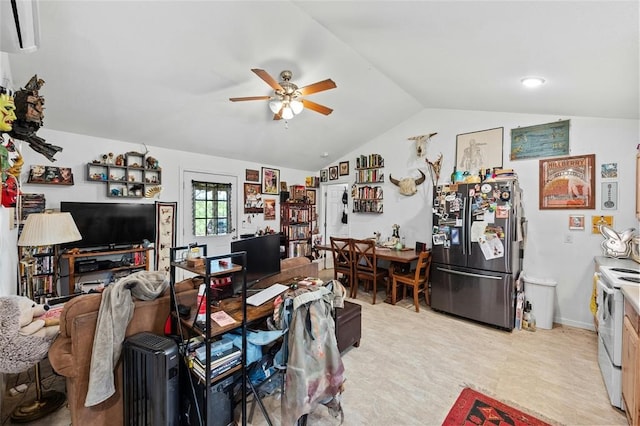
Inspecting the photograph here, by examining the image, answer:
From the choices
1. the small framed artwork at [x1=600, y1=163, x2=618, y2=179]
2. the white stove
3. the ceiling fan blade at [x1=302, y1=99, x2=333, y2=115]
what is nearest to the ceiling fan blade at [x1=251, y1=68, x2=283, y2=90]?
the ceiling fan blade at [x1=302, y1=99, x2=333, y2=115]

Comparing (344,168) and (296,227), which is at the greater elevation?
(344,168)

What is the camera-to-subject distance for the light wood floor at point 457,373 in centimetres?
189

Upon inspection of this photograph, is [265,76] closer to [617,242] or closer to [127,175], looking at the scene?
[127,175]

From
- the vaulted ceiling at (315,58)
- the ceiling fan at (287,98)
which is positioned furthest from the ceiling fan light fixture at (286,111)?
the vaulted ceiling at (315,58)

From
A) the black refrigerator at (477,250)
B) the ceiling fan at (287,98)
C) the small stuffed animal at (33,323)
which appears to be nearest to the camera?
the small stuffed animal at (33,323)

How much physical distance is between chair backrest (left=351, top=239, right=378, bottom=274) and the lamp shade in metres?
3.30

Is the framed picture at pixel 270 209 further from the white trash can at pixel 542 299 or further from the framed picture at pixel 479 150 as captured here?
the white trash can at pixel 542 299

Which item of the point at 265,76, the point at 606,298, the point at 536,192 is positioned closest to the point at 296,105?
the point at 265,76

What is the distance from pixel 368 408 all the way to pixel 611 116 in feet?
13.0

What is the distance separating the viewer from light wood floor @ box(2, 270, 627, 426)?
6.20 ft

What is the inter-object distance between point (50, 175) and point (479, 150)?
18.3ft

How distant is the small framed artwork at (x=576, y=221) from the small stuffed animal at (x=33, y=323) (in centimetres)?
502

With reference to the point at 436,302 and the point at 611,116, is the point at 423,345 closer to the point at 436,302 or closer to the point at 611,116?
the point at 436,302

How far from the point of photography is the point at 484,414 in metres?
1.89
